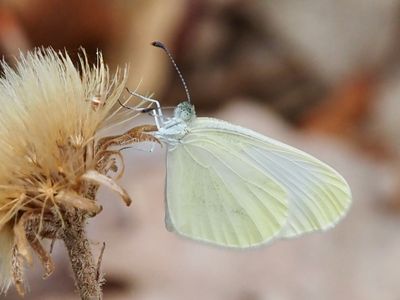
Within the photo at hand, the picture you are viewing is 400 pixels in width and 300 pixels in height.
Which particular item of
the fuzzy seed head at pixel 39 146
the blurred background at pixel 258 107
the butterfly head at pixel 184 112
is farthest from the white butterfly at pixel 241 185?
the blurred background at pixel 258 107

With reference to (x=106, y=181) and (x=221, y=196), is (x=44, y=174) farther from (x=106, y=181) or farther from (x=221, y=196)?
(x=221, y=196)

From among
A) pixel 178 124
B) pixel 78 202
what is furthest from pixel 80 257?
pixel 178 124

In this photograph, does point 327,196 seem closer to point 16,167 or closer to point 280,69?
point 16,167

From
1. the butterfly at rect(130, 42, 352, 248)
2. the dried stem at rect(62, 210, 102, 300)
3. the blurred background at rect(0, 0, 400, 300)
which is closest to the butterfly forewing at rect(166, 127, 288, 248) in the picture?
the butterfly at rect(130, 42, 352, 248)

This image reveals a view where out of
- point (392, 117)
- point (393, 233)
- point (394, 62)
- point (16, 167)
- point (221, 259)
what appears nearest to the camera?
point (16, 167)

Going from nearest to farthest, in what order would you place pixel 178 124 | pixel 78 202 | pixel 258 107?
pixel 78 202 < pixel 178 124 < pixel 258 107

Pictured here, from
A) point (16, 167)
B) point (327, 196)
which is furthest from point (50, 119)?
point (327, 196)
